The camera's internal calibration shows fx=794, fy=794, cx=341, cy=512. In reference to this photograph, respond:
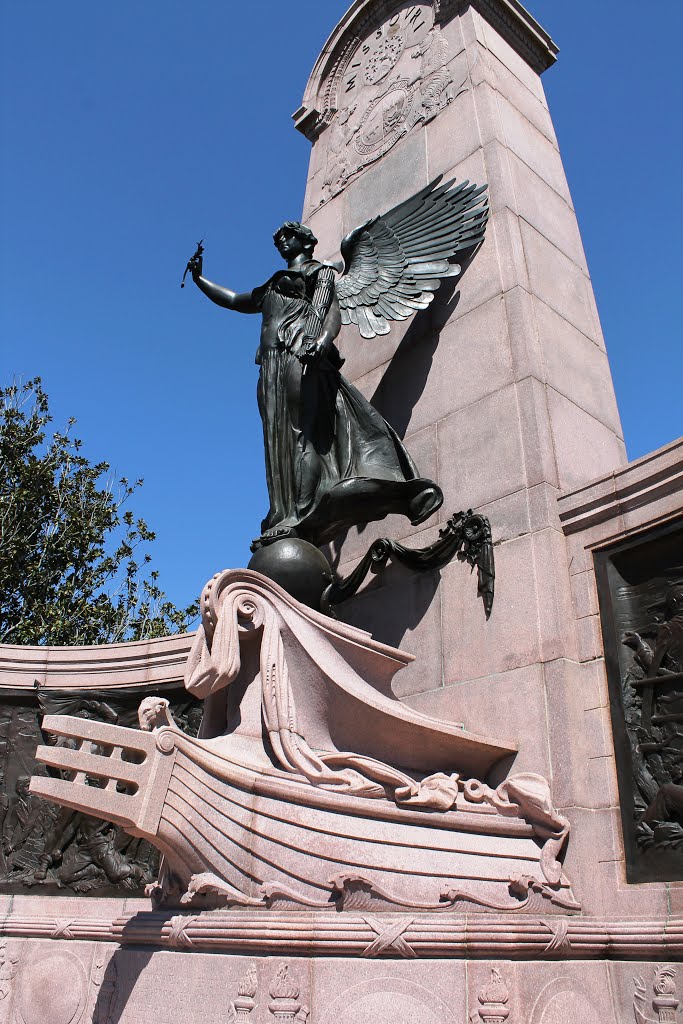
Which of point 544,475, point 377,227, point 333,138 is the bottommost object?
point 544,475

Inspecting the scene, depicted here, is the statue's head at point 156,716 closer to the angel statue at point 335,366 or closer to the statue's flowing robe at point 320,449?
the angel statue at point 335,366

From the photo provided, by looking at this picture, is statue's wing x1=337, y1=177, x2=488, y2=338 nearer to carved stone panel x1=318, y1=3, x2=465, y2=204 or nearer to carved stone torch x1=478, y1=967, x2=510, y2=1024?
carved stone panel x1=318, y1=3, x2=465, y2=204

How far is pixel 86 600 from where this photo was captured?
2202 cm

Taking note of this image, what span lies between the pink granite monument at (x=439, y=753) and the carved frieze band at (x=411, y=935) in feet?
0.05

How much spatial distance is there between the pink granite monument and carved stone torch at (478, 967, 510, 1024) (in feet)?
0.04

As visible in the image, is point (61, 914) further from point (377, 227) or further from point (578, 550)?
point (377, 227)

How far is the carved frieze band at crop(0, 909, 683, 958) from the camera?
4125 mm

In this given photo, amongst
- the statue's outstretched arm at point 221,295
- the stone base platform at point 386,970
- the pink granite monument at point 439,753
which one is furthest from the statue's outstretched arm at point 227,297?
the stone base platform at point 386,970

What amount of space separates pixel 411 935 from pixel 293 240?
22.2 ft

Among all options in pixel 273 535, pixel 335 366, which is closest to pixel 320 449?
pixel 335 366

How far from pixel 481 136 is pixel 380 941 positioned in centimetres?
852

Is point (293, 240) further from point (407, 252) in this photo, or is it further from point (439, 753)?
point (439, 753)

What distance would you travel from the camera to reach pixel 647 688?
18.0 ft

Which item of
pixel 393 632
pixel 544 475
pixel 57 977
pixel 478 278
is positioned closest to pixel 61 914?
pixel 57 977
